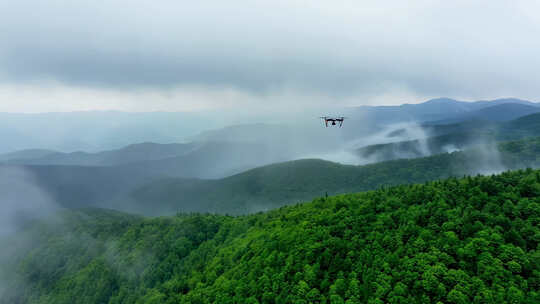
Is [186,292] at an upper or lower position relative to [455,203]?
lower

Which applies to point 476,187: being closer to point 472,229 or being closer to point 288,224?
point 472,229

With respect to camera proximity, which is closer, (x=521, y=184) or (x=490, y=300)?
(x=490, y=300)

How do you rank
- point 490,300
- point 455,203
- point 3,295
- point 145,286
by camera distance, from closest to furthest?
point 490,300 → point 455,203 → point 145,286 → point 3,295

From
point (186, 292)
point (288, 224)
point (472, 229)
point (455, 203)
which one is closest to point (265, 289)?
point (288, 224)

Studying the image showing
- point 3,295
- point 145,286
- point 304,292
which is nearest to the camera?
point 304,292

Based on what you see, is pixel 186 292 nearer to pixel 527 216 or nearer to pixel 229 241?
pixel 229 241

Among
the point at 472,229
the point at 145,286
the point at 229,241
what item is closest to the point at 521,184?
the point at 472,229

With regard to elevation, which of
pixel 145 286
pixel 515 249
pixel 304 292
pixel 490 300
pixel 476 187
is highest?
pixel 476 187
